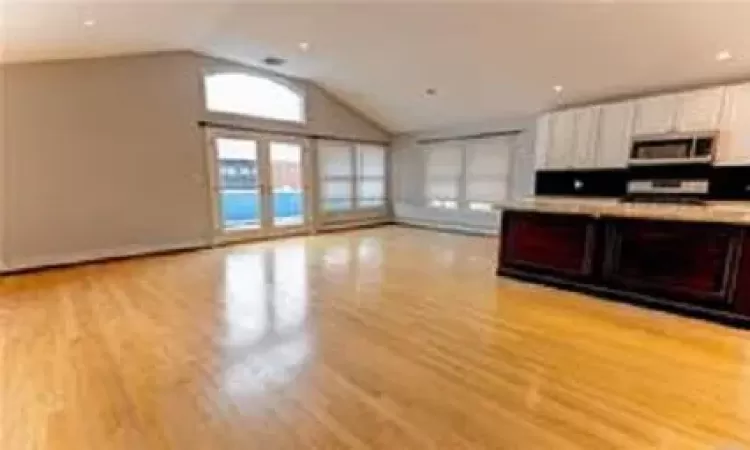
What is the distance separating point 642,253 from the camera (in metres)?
3.63

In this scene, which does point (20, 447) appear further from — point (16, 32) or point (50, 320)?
point (16, 32)

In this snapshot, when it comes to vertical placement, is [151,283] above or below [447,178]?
below

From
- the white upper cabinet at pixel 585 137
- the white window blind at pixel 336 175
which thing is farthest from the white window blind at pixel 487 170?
the white window blind at pixel 336 175

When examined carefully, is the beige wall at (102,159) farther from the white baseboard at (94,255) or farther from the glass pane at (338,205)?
the glass pane at (338,205)

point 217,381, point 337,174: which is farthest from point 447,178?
point 217,381

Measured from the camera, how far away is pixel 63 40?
4223 millimetres

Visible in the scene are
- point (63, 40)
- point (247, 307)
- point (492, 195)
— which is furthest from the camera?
point (492, 195)

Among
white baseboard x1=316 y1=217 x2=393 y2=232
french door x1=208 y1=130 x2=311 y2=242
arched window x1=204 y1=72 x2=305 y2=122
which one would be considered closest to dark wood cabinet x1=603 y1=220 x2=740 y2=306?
french door x1=208 y1=130 x2=311 y2=242

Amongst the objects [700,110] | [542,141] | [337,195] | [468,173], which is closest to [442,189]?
[468,173]

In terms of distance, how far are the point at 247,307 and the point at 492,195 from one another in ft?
17.9

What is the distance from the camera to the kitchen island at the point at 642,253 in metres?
3.18

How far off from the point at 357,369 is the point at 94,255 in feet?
15.6

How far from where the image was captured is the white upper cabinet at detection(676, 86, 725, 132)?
4883mm

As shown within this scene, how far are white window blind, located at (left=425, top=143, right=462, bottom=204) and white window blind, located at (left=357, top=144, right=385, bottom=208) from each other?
1156 millimetres
